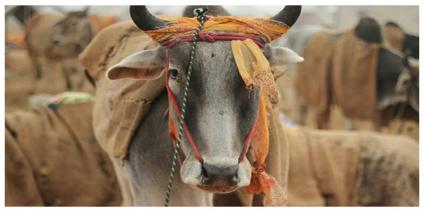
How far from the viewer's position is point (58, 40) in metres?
8.94

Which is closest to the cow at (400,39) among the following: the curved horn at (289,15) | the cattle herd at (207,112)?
the cattle herd at (207,112)

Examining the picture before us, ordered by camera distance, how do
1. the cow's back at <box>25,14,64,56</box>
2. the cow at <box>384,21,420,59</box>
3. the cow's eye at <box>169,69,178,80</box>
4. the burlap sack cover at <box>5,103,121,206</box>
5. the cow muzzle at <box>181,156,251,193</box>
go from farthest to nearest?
1. the cow's back at <box>25,14,64,56</box>
2. the cow at <box>384,21,420,59</box>
3. the burlap sack cover at <box>5,103,121,206</box>
4. the cow's eye at <box>169,69,178,80</box>
5. the cow muzzle at <box>181,156,251,193</box>

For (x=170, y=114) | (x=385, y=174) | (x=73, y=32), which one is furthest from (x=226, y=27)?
(x=73, y=32)

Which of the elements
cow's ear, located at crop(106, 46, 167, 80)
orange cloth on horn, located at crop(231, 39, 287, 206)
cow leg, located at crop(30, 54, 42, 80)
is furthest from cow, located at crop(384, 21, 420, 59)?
cow's ear, located at crop(106, 46, 167, 80)

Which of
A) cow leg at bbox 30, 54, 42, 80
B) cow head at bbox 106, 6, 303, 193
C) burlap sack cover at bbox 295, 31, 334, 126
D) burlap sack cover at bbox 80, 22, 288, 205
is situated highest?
cow head at bbox 106, 6, 303, 193

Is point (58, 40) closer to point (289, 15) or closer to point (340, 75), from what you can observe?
point (340, 75)

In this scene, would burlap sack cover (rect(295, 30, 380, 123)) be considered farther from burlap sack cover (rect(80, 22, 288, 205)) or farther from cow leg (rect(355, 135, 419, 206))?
burlap sack cover (rect(80, 22, 288, 205))

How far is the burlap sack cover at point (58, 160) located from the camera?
5316 mm

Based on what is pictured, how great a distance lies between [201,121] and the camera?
2826 millimetres

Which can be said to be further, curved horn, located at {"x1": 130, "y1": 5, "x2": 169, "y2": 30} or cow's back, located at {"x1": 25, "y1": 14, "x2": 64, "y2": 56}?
cow's back, located at {"x1": 25, "y1": 14, "x2": 64, "y2": 56}

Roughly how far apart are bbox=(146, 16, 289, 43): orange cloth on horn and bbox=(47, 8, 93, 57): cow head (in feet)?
17.9

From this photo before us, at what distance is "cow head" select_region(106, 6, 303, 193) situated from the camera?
2.73 metres

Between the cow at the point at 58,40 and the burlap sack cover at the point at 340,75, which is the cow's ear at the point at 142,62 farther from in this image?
the burlap sack cover at the point at 340,75

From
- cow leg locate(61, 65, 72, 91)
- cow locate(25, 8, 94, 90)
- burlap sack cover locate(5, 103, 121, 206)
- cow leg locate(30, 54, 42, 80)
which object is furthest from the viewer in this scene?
cow leg locate(30, 54, 42, 80)
